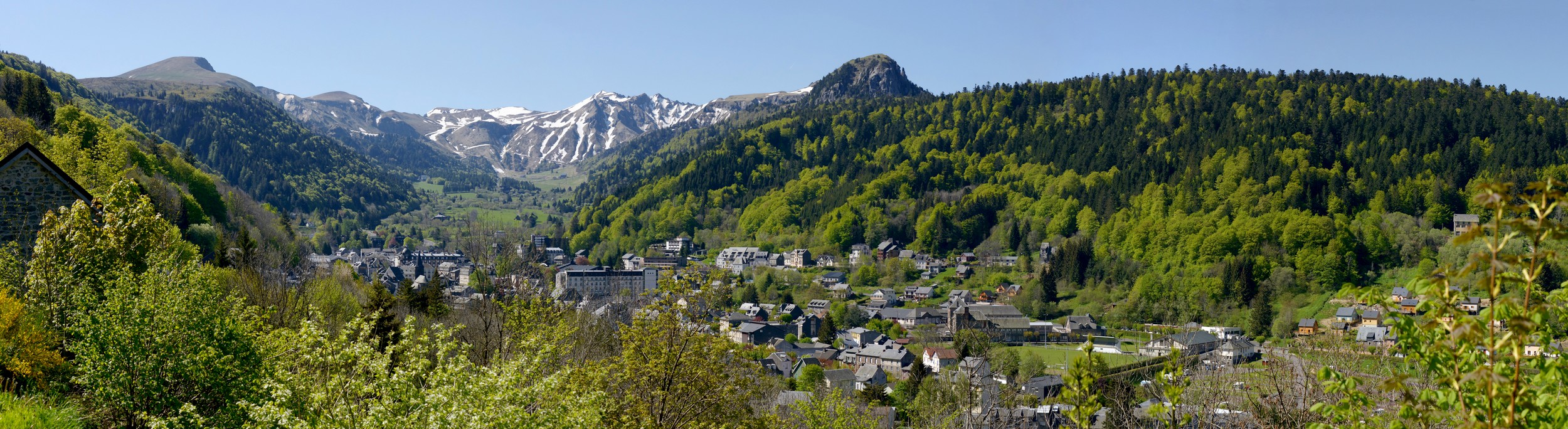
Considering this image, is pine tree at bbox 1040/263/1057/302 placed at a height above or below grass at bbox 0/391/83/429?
below

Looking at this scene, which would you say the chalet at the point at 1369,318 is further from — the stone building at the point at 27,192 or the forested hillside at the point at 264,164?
the forested hillside at the point at 264,164

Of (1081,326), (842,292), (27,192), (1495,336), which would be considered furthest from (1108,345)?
(1495,336)

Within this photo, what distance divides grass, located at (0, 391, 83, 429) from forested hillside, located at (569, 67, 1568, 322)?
2811 inches

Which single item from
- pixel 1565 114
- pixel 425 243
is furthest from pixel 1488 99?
pixel 425 243

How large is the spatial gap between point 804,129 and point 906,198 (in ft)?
122

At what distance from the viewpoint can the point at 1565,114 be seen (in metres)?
101

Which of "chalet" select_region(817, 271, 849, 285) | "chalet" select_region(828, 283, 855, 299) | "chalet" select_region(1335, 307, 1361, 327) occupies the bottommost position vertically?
"chalet" select_region(828, 283, 855, 299)

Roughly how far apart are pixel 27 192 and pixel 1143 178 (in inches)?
4347

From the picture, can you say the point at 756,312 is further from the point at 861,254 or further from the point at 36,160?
the point at 36,160

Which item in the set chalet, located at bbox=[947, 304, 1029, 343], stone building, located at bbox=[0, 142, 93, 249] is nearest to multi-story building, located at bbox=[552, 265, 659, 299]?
chalet, located at bbox=[947, 304, 1029, 343]

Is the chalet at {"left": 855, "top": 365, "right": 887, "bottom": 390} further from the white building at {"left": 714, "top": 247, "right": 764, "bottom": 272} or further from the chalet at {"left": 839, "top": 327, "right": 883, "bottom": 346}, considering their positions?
the white building at {"left": 714, "top": 247, "right": 764, "bottom": 272}

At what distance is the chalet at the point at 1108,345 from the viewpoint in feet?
184

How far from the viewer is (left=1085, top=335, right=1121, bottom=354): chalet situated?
5597 cm

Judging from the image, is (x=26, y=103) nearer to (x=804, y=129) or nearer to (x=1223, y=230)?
(x=1223, y=230)
